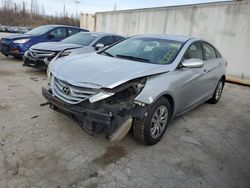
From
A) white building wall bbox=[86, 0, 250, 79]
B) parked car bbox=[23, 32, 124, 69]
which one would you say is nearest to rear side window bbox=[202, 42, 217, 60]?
parked car bbox=[23, 32, 124, 69]

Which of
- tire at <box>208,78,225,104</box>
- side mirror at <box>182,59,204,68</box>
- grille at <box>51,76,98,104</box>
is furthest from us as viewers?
tire at <box>208,78,225,104</box>

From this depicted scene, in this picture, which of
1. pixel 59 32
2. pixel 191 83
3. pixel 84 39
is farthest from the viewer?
pixel 59 32

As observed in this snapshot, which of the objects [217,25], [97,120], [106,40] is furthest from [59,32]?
[97,120]

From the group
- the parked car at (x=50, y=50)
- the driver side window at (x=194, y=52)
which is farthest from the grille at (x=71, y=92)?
the parked car at (x=50, y=50)

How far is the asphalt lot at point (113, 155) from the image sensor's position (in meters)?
2.28

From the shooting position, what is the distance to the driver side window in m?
3.48

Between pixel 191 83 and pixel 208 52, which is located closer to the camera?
pixel 191 83

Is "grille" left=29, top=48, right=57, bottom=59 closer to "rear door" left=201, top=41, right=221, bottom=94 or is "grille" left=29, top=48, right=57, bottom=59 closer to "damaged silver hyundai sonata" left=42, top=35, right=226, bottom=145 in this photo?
"damaged silver hyundai sonata" left=42, top=35, right=226, bottom=145

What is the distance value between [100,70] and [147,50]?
1115 millimetres

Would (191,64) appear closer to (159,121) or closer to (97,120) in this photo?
(159,121)

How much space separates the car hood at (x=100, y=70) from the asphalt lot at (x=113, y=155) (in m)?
0.87

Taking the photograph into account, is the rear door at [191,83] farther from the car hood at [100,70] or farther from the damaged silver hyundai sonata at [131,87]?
the car hood at [100,70]

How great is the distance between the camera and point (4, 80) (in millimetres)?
5516

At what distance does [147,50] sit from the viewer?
352 centimetres
